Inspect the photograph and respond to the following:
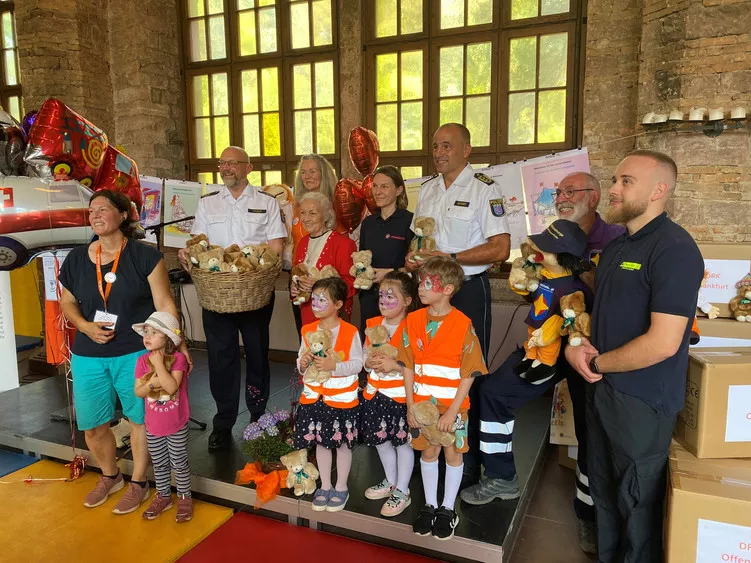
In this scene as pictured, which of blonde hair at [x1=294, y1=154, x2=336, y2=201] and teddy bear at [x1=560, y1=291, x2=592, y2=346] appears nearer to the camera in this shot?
teddy bear at [x1=560, y1=291, x2=592, y2=346]

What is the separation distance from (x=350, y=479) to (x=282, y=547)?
514mm

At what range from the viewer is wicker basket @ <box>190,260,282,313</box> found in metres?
2.95

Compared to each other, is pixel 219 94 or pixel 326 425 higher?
pixel 219 94

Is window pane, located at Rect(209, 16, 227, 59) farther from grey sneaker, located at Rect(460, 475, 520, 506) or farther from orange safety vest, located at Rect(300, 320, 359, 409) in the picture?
grey sneaker, located at Rect(460, 475, 520, 506)

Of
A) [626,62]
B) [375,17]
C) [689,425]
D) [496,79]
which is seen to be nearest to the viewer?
[689,425]

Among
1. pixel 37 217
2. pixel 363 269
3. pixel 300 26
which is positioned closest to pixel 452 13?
pixel 300 26

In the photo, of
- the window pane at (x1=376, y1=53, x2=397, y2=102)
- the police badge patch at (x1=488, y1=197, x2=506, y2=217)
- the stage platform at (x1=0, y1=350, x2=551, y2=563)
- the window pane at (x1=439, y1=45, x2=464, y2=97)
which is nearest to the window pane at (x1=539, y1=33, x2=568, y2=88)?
the window pane at (x1=439, y1=45, x2=464, y2=97)

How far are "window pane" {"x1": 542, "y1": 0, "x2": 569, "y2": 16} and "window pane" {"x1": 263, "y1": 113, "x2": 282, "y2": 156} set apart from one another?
2995mm

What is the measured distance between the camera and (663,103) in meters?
4.14

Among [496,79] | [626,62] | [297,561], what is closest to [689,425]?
[297,561]

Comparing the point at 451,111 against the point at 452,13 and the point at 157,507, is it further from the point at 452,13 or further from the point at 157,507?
the point at 157,507

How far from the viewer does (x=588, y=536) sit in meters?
2.74

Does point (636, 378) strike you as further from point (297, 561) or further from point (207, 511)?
point (207, 511)

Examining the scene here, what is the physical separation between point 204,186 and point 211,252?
3273 mm
